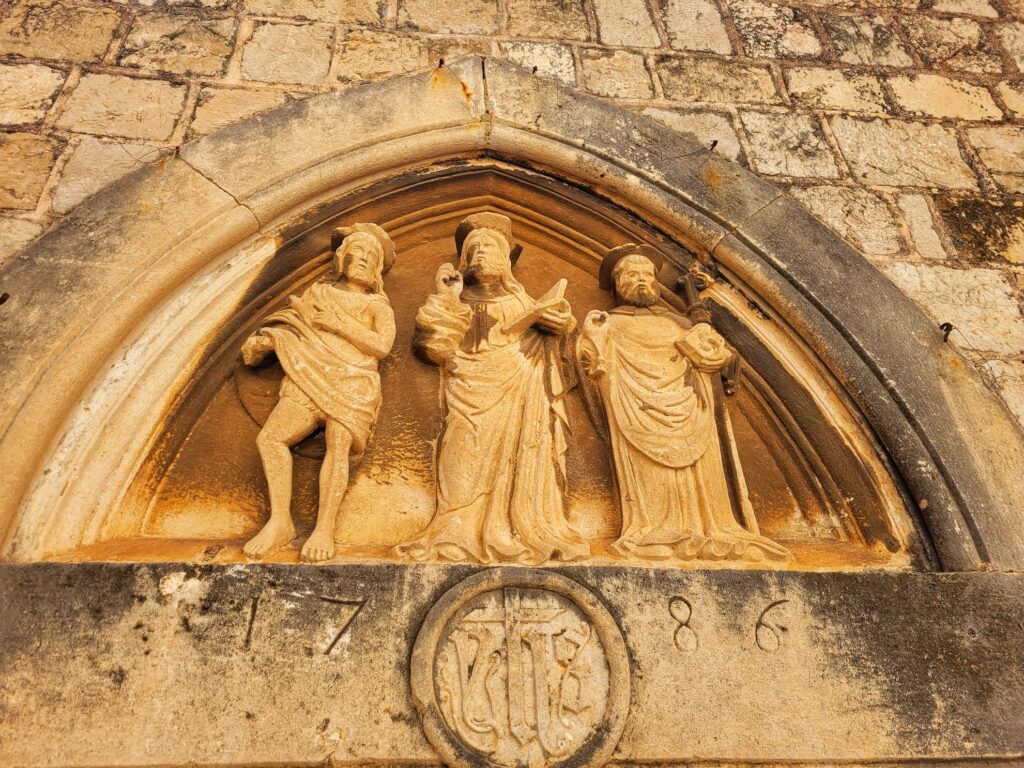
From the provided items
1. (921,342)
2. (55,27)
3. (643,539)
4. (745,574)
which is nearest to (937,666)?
(745,574)

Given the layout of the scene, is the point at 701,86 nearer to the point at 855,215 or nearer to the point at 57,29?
the point at 855,215

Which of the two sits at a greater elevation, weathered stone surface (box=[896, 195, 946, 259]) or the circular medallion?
weathered stone surface (box=[896, 195, 946, 259])

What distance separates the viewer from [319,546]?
2.74 m

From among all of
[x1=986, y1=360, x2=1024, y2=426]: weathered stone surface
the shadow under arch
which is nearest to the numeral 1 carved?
the shadow under arch

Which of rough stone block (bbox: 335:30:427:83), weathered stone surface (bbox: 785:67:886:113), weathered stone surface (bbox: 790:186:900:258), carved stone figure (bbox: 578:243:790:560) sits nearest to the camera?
carved stone figure (bbox: 578:243:790:560)

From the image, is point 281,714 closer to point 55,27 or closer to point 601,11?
point 55,27

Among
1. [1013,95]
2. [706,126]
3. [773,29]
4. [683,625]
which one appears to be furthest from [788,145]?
[683,625]

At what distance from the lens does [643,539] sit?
9.61 feet

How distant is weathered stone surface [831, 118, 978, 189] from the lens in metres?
3.84

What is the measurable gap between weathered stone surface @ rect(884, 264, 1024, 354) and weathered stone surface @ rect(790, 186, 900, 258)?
128 millimetres

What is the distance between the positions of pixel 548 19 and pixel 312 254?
1.69m

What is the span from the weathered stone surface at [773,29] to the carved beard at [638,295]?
4.98ft

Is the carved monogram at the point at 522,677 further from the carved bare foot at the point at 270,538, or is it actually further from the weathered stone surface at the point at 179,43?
the weathered stone surface at the point at 179,43

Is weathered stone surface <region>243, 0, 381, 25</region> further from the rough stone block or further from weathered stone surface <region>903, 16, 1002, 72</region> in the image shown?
weathered stone surface <region>903, 16, 1002, 72</region>
